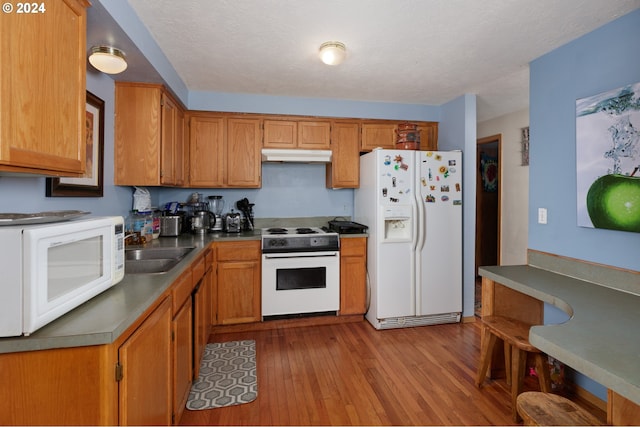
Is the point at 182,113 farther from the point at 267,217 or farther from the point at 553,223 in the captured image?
the point at 553,223

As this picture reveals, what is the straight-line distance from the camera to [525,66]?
8.03ft

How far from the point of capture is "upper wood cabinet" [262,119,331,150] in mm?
3258

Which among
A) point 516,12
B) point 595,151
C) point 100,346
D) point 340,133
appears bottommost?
point 100,346

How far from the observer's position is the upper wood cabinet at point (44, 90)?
36.1 inches

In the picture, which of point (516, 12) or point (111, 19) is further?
point (516, 12)

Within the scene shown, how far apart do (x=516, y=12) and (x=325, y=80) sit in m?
1.50

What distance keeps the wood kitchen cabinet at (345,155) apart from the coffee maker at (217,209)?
1266mm

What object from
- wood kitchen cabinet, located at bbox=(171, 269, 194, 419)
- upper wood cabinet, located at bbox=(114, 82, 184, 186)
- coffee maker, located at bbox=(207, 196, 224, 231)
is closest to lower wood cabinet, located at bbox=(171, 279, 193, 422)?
wood kitchen cabinet, located at bbox=(171, 269, 194, 419)

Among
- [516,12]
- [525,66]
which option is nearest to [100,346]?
[516,12]

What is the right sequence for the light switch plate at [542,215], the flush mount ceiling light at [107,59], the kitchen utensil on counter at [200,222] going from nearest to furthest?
the flush mount ceiling light at [107,59]
the light switch plate at [542,215]
the kitchen utensil on counter at [200,222]

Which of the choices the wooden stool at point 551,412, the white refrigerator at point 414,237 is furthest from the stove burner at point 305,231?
the wooden stool at point 551,412

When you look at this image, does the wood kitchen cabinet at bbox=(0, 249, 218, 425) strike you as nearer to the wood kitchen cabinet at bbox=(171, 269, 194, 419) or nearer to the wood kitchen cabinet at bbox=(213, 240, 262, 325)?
the wood kitchen cabinet at bbox=(171, 269, 194, 419)

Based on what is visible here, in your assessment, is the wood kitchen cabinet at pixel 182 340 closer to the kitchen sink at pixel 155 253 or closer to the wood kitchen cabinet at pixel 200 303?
the wood kitchen cabinet at pixel 200 303

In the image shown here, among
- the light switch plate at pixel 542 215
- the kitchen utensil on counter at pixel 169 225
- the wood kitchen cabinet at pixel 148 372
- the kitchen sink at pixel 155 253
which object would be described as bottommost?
the wood kitchen cabinet at pixel 148 372
